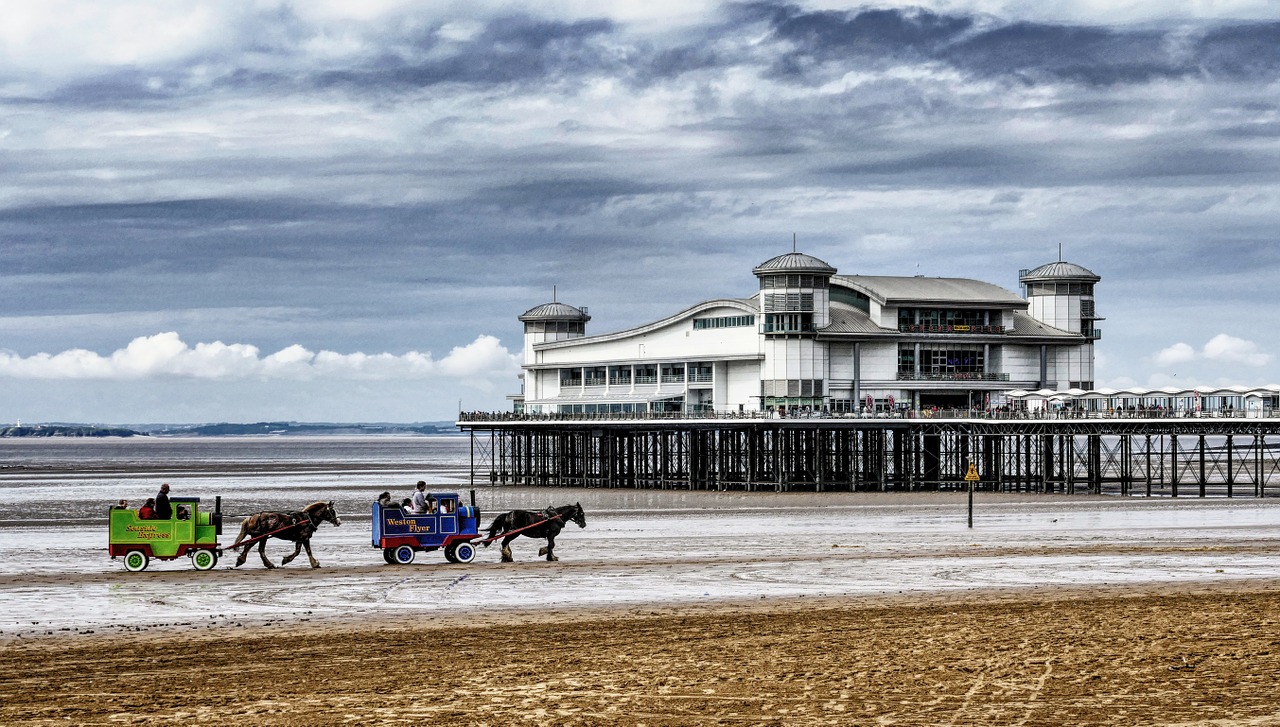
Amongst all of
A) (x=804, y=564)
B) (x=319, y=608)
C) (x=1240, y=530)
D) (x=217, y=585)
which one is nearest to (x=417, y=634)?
(x=319, y=608)

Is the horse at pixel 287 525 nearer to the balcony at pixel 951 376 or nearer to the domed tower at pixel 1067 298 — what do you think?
the balcony at pixel 951 376

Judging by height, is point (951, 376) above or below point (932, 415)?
above

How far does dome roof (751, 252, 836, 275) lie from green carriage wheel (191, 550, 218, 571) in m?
53.3

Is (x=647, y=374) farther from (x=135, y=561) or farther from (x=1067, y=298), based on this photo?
(x=135, y=561)

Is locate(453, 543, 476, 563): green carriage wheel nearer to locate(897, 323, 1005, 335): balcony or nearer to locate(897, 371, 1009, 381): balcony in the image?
locate(897, 323, 1005, 335): balcony

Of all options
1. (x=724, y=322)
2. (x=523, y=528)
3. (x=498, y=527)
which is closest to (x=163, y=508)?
(x=498, y=527)

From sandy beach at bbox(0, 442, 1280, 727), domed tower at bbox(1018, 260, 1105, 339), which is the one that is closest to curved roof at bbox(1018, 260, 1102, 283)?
domed tower at bbox(1018, 260, 1105, 339)

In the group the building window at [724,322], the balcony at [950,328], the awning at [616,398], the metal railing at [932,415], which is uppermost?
the building window at [724,322]

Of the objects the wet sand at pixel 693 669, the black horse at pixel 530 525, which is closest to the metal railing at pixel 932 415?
the black horse at pixel 530 525

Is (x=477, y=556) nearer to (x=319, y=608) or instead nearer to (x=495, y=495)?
(x=319, y=608)

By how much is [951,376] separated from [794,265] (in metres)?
10.6

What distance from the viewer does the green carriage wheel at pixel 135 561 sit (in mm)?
30938

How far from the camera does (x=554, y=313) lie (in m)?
103

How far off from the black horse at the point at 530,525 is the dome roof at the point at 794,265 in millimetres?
48969
